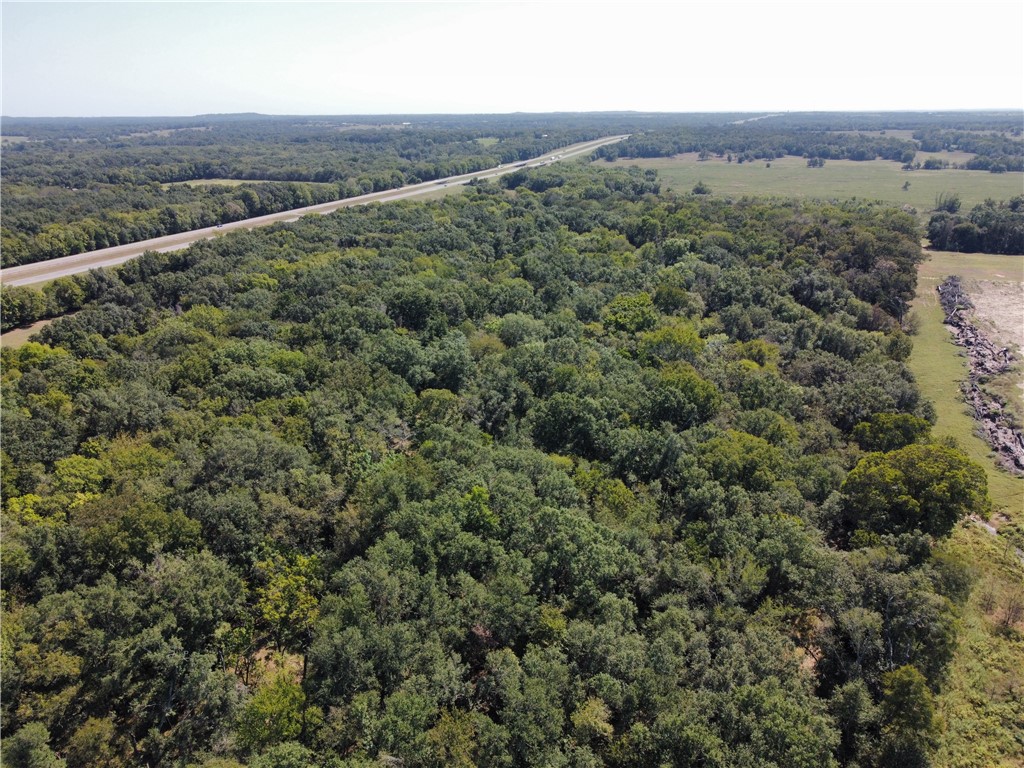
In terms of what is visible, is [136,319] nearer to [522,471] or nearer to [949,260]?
[522,471]

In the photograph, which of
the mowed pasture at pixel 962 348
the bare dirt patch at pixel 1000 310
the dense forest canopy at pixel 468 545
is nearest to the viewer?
the dense forest canopy at pixel 468 545

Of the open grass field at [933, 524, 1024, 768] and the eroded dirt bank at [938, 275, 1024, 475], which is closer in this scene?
the open grass field at [933, 524, 1024, 768]

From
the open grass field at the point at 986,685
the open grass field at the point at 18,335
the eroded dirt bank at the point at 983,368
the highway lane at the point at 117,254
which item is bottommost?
the open grass field at the point at 986,685

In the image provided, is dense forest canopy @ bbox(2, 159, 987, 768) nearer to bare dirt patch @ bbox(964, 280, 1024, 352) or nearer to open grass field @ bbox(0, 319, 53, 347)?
open grass field @ bbox(0, 319, 53, 347)

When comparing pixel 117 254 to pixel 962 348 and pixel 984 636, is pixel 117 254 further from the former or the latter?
pixel 962 348

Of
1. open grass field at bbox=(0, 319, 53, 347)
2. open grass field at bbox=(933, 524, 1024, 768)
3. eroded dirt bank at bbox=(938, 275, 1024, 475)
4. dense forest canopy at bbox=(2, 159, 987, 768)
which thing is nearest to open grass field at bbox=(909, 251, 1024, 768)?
open grass field at bbox=(933, 524, 1024, 768)

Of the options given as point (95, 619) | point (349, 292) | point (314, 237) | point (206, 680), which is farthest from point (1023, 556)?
point (314, 237)

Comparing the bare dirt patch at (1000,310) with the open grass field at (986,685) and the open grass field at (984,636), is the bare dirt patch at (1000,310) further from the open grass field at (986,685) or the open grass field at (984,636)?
the open grass field at (986,685)

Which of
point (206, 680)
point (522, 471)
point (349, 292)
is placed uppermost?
point (349, 292)

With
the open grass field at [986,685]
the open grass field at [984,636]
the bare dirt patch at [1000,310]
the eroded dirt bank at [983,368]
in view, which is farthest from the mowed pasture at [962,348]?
the open grass field at [986,685]
